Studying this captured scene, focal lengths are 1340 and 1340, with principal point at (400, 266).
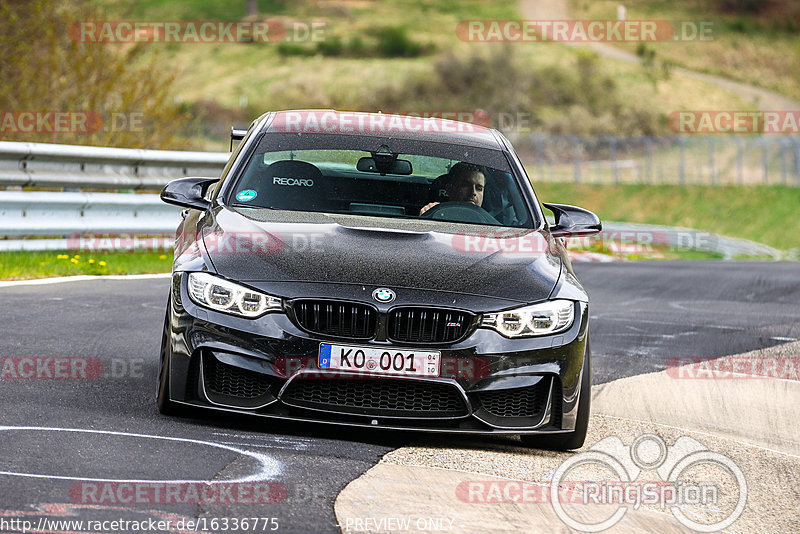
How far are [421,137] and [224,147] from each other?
153 ft

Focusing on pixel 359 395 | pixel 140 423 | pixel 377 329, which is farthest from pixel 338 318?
pixel 140 423

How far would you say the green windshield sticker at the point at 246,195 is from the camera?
7.15 metres

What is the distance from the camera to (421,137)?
7.86m

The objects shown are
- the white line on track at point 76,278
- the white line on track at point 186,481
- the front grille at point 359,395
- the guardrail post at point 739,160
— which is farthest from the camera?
the guardrail post at point 739,160

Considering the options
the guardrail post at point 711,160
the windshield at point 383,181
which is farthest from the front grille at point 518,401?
the guardrail post at point 711,160

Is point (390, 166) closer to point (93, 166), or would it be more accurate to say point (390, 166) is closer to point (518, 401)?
point (518, 401)

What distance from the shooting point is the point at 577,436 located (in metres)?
A: 6.28

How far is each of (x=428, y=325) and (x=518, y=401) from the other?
0.58m

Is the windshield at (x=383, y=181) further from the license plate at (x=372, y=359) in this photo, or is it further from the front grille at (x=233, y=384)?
the license plate at (x=372, y=359)

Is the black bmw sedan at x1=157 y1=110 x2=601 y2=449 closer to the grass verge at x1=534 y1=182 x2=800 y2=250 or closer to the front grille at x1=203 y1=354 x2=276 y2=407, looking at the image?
the front grille at x1=203 y1=354 x2=276 y2=407

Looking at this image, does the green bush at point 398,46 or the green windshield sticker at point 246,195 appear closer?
the green windshield sticker at point 246,195

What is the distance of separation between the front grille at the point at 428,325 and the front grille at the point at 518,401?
33cm

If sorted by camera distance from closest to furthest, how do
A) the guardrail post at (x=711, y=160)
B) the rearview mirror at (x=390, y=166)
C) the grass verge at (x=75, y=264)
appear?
the rearview mirror at (x=390, y=166) < the grass verge at (x=75, y=264) < the guardrail post at (x=711, y=160)

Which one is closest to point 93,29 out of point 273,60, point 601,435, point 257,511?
point 601,435
